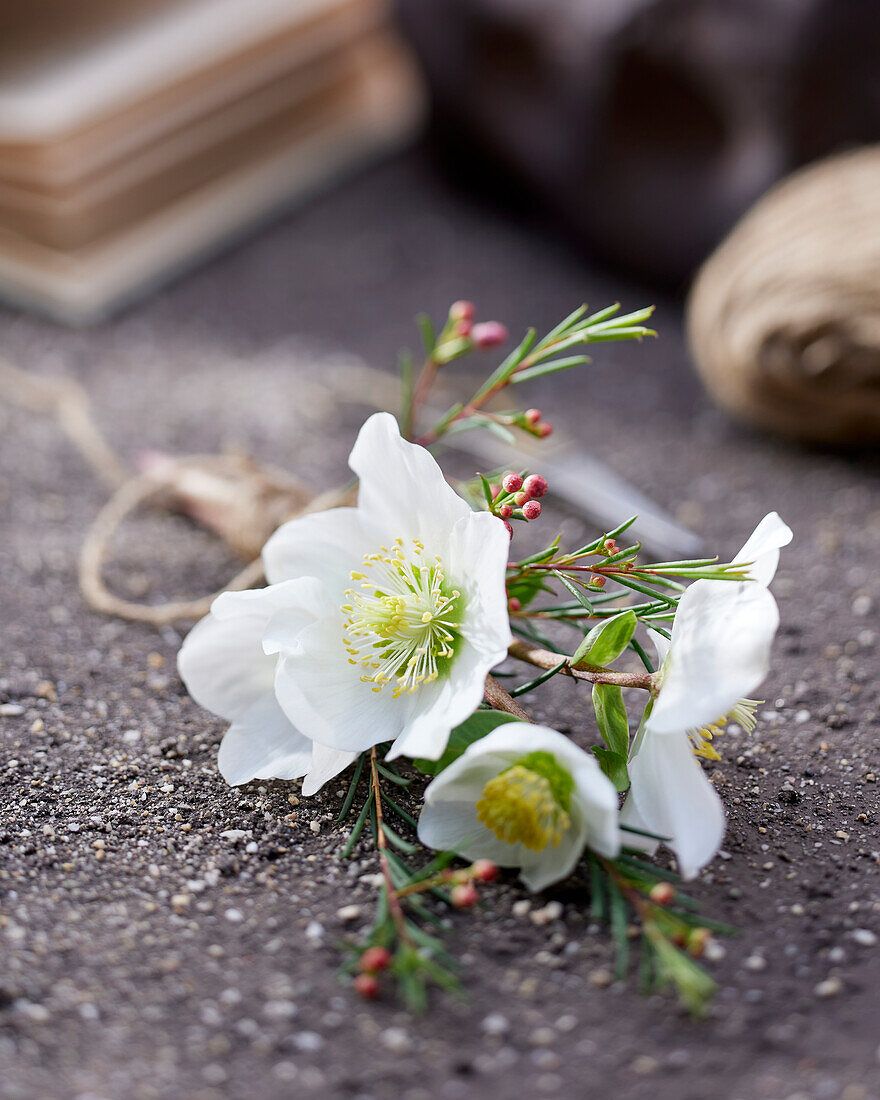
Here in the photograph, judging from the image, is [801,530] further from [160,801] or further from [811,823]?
[160,801]

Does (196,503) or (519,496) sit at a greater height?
(519,496)

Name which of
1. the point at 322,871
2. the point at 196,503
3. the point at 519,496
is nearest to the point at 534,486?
the point at 519,496

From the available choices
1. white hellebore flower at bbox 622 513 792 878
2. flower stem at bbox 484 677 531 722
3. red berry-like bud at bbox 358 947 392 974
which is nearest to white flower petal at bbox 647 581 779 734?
white hellebore flower at bbox 622 513 792 878

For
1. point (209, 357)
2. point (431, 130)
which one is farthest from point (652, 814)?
point (431, 130)

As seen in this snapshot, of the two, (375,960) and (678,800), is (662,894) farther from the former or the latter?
(375,960)

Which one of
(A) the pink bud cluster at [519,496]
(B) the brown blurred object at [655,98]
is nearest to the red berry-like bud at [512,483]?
(A) the pink bud cluster at [519,496]

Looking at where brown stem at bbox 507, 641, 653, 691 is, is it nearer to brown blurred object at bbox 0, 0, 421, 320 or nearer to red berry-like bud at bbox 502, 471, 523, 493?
red berry-like bud at bbox 502, 471, 523, 493
